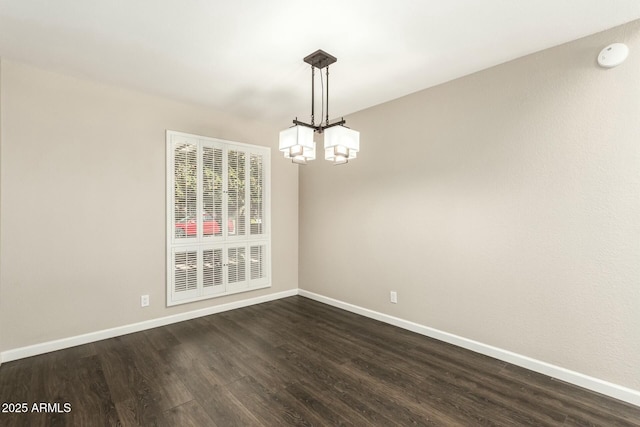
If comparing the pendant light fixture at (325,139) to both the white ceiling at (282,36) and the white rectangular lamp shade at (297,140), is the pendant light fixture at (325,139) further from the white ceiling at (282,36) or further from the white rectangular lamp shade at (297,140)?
the white ceiling at (282,36)

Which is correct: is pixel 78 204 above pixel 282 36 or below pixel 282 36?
below

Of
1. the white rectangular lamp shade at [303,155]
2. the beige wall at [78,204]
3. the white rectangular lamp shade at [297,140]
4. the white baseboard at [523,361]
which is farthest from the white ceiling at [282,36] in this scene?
the white baseboard at [523,361]

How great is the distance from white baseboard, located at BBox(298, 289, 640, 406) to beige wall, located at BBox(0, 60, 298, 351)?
2523 mm

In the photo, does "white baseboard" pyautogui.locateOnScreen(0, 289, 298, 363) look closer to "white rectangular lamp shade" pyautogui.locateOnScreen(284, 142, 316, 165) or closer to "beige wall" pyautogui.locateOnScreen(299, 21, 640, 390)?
"beige wall" pyautogui.locateOnScreen(299, 21, 640, 390)

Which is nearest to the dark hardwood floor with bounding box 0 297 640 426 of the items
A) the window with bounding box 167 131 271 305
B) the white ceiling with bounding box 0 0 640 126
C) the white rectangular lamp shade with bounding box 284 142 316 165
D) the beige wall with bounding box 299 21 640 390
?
the beige wall with bounding box 299 21 640 390

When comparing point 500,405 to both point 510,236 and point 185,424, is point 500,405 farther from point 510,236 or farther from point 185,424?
point 185,424

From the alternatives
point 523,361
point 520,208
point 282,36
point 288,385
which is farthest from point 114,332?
point 520,208

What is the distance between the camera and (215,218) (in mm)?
3873

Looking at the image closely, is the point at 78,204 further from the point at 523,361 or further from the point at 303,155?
the point at 523,361

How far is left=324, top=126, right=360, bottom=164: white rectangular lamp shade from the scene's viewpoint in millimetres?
2340

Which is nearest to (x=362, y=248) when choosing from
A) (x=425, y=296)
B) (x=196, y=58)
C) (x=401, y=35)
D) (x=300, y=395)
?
(x=425, y=296)

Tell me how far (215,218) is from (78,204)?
1393mm

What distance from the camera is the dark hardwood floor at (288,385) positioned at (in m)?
1.93

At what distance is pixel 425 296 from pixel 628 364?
5.05 ft
